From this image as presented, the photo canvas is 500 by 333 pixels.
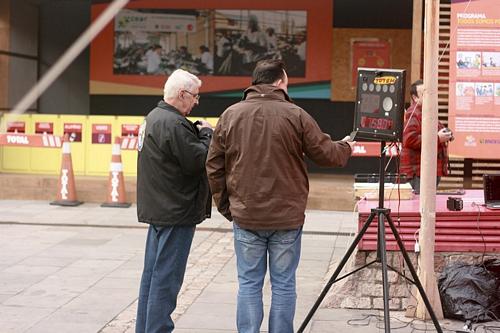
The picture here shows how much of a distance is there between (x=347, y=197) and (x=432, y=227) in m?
6.85

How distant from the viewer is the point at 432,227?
6695 millimetres

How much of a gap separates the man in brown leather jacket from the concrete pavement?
120 cm

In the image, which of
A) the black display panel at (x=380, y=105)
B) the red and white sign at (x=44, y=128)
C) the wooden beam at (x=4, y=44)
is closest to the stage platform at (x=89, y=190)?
the red and white sign at (x=44, y=128)

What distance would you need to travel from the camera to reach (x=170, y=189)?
584 cm

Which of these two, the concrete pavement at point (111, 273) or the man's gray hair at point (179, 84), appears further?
the concrete pavement at point (111, 273)

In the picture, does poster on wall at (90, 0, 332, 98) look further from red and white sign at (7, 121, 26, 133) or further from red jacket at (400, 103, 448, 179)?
red jacket at (400, 103, 448, 179)

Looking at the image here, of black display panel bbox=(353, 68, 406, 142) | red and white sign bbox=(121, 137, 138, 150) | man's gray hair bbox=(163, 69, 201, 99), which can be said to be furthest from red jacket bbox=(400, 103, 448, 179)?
red and white sign bbox=(121, 137, 138, 150)

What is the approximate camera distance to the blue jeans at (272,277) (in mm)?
5453

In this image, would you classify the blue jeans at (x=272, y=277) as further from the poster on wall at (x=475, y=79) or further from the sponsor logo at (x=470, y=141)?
the sponsor logo at (x=470, y=141)

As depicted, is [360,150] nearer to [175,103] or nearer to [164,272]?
[175,103]

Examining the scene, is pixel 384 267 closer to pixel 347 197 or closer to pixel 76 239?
pixel 76 239

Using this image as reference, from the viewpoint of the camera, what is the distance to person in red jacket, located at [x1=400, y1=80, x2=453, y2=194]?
898cm

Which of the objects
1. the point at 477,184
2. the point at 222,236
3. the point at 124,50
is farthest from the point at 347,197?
the point at 124,50

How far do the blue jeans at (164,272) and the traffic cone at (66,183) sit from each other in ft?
26.0
